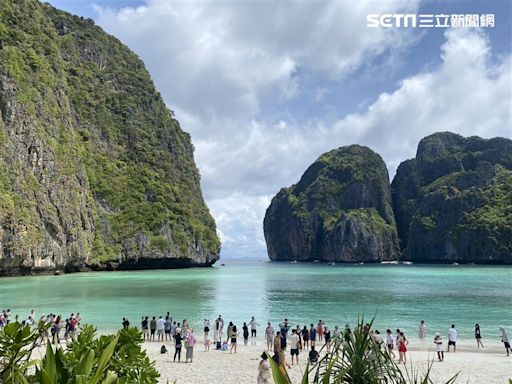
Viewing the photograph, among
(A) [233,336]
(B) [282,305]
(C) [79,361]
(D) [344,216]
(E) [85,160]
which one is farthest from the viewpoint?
(D) [344,216]

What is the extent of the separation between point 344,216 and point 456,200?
3953 centimetres

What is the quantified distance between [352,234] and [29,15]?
121m

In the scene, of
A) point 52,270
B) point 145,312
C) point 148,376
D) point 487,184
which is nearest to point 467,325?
point 145,312

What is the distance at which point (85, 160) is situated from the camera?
3558 inches

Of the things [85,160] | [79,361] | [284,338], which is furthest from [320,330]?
[85,160]

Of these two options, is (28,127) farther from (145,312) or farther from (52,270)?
(145,312)

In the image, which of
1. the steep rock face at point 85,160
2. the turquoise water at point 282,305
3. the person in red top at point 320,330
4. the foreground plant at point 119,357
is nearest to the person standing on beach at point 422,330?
the turquoise water at point 282,305

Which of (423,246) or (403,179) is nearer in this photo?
(423,246)

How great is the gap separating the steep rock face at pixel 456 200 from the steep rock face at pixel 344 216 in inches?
399

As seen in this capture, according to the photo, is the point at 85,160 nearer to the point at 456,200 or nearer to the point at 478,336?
the point at 478,336

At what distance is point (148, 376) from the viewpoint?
5609 mm

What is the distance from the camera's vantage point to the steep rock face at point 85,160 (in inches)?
2411

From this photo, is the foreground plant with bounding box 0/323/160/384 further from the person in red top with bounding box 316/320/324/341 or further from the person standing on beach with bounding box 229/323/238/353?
the person in red top with bounding box 316/320/324/341

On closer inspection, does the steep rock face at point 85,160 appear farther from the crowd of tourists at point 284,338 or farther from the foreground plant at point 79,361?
the foreground plant at point 79,361
